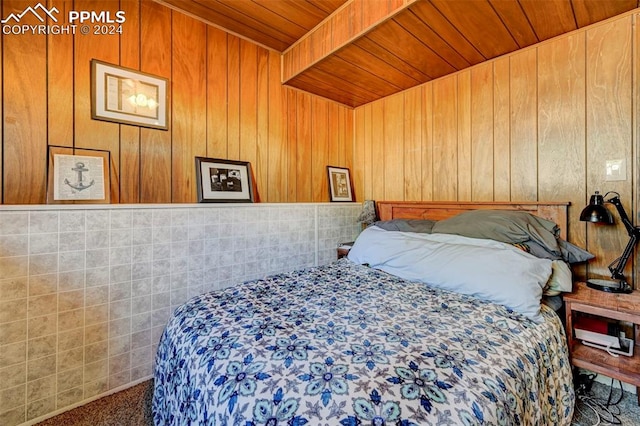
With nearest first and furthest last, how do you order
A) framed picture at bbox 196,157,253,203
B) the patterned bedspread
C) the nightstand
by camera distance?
1. the patterned bedspread
2. framed picture at bbox 196,157,253,203
3. the nightstand

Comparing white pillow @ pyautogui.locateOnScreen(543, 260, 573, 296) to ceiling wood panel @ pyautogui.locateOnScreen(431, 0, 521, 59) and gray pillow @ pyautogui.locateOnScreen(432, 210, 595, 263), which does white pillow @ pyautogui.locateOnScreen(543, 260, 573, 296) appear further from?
ceiling wood panel @ pyautogui.locateOnScreen(431, 0, 521, 59)

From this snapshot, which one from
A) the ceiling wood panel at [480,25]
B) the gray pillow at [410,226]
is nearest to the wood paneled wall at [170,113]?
the gray pillow at [410,226]

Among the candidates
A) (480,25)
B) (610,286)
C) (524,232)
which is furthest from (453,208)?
(480,25)

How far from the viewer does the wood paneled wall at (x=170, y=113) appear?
1491 mm

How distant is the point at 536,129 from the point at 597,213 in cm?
74

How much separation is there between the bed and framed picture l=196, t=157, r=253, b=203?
83 centimetres

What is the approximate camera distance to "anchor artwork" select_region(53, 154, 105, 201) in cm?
154

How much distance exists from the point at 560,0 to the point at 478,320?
1.82m

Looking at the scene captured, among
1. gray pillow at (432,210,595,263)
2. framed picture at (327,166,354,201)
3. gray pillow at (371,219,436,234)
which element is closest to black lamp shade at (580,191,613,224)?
gray pillow at (432,210,595,263)

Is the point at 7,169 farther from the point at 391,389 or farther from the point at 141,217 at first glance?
the point at 391,389

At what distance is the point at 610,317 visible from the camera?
1353mm

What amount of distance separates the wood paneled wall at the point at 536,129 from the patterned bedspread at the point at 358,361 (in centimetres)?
97

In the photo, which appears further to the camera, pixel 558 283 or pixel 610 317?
pixel 558 283

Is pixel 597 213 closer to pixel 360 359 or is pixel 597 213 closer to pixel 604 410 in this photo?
pixel 604 410
